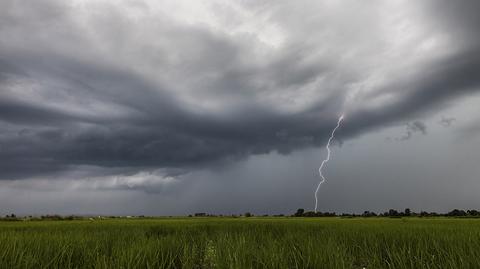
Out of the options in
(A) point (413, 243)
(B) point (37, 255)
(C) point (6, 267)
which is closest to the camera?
(C) point (6, 267)

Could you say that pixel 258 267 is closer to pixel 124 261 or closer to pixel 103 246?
pixel 124 261

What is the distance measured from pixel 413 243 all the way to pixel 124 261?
6.41 m

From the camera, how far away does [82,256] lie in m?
6.27

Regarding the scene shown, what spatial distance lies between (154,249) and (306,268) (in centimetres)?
245

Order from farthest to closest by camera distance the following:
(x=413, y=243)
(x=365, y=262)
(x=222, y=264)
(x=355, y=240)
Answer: (x=355, y=240) < (x=413, y=243) < (x=365, y=262) < (x=222, y=264)

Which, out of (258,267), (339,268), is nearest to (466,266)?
(339,268)

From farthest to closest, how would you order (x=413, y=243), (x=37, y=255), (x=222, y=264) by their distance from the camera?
(x=413, y=243)
(x=37, y=255)
(x=222, y=264)

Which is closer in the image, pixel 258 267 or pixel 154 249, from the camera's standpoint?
pixel 258 267

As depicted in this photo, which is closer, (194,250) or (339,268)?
(339,268)

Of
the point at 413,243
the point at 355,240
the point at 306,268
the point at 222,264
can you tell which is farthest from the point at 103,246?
the point at 413,243

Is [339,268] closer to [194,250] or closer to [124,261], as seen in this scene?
[124,261]

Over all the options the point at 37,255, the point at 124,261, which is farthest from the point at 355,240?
the point at 37,255

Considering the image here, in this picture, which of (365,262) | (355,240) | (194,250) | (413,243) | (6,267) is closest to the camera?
(6,267)

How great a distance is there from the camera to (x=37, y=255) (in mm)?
6059
